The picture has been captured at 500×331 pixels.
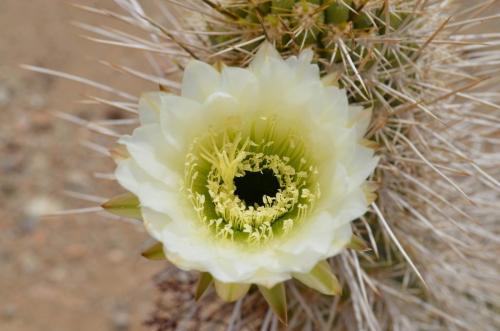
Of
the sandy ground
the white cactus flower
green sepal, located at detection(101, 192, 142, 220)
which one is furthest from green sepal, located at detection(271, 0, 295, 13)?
the sandy ground

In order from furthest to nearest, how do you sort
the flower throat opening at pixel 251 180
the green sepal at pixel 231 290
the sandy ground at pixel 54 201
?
1. the sandy ground at pixel 54 201
2. the flower throat opening at pixel 251 180
3. the green sepal at pixel 231 290

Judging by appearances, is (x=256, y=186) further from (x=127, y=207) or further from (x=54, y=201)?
(x=54, y=201)

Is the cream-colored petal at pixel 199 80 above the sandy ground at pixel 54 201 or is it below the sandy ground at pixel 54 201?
above

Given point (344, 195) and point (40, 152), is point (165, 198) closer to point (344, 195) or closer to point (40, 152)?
point (344, 195)

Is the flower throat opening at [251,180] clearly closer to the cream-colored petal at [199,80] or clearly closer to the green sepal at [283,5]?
the cream-colored petal at [199,80]

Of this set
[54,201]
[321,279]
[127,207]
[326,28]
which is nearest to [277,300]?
[321,279]

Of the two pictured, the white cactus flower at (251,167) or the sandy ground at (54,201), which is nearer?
the white cactus flower at (251,167)

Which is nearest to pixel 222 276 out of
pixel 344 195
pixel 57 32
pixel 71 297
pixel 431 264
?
pixel 344 195

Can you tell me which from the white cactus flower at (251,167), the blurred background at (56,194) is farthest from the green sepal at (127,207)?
the blurred background at (56,194)

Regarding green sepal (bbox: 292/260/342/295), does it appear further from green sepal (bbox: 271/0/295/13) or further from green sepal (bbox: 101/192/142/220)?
green sepal (bbox: 271/0/295/13)
